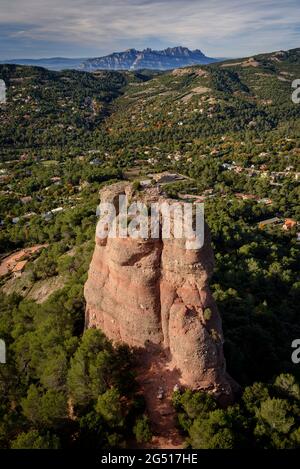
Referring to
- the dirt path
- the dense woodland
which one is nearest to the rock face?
the dirt path

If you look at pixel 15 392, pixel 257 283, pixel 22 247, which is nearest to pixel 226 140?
pixel 22 247

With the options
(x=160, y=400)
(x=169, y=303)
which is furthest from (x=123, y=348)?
(x=169, y=303)

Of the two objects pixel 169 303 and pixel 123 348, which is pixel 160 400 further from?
pixel 169 303

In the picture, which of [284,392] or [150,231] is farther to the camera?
[284,392]

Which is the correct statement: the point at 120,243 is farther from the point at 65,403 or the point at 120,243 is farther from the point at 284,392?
the point at 284,392

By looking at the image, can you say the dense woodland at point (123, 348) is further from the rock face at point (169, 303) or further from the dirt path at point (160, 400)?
the rock face at point (169, 303)

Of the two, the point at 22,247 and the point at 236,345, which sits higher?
the point at 236,345

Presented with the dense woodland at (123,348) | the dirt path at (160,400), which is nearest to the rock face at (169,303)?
the dirt path at (160,400)
